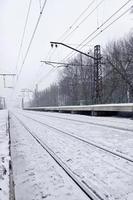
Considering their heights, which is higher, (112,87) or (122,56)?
(122,56)

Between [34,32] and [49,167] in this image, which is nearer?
[49,167]

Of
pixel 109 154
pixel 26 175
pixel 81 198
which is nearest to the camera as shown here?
pixel 81 198

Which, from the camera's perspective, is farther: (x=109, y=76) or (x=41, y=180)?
(x=109, y=76)

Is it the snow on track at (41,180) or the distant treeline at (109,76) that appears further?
→ the distant treeline at (109,76)

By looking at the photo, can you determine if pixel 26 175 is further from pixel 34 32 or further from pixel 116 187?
pixel 34 32

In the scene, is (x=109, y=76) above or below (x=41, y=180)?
above

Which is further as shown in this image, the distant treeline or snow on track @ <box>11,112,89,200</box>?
the distant treeline

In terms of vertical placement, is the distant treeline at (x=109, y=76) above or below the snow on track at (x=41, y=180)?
above

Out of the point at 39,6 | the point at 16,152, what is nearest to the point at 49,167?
the point at 16,152

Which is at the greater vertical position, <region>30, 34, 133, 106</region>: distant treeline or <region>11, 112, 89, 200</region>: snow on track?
<region>30, 34, 133, 106</region>: distant treeline

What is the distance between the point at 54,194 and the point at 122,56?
39.6m

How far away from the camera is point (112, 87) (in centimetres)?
4088

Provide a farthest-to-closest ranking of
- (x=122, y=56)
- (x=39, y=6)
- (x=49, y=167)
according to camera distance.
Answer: (x=122, y=56)
(x=39, y=6)
(x=49, y=167)

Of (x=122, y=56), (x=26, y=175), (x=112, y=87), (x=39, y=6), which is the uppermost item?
(x=122, y=56)
